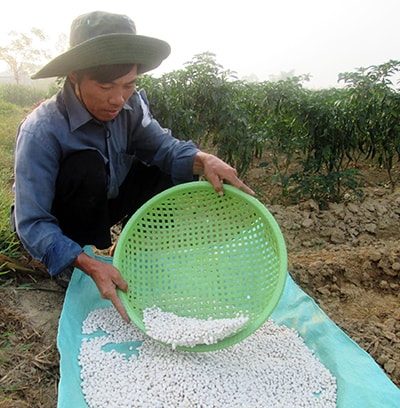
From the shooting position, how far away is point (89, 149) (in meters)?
1.73

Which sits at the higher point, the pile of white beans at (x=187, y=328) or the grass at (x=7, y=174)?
the pile of white beans at (x=187, y=328)

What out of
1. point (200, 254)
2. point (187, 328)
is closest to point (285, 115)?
point (200, 254)

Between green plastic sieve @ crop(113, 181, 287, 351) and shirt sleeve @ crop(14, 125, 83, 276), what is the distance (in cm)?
24

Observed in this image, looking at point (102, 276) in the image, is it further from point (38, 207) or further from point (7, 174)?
point (7, 174)

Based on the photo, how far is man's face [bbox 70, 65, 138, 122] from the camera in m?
1.57

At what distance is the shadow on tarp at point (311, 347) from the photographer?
55.3 inches

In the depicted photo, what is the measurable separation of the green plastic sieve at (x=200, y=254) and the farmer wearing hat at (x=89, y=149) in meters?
0.13

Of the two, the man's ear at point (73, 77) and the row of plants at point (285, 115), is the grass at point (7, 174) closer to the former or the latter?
the man's ear at point (73, 77)

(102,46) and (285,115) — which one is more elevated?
(102,46)

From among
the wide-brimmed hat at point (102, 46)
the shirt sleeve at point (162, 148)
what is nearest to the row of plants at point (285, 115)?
the shirt sleeve at point (162, 148)

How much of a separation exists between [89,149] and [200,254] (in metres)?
0.61

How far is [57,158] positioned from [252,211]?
77 centimetres

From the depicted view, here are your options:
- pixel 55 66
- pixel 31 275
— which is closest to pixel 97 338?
pixel 31 275

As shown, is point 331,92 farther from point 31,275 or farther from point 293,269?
point 31,275
